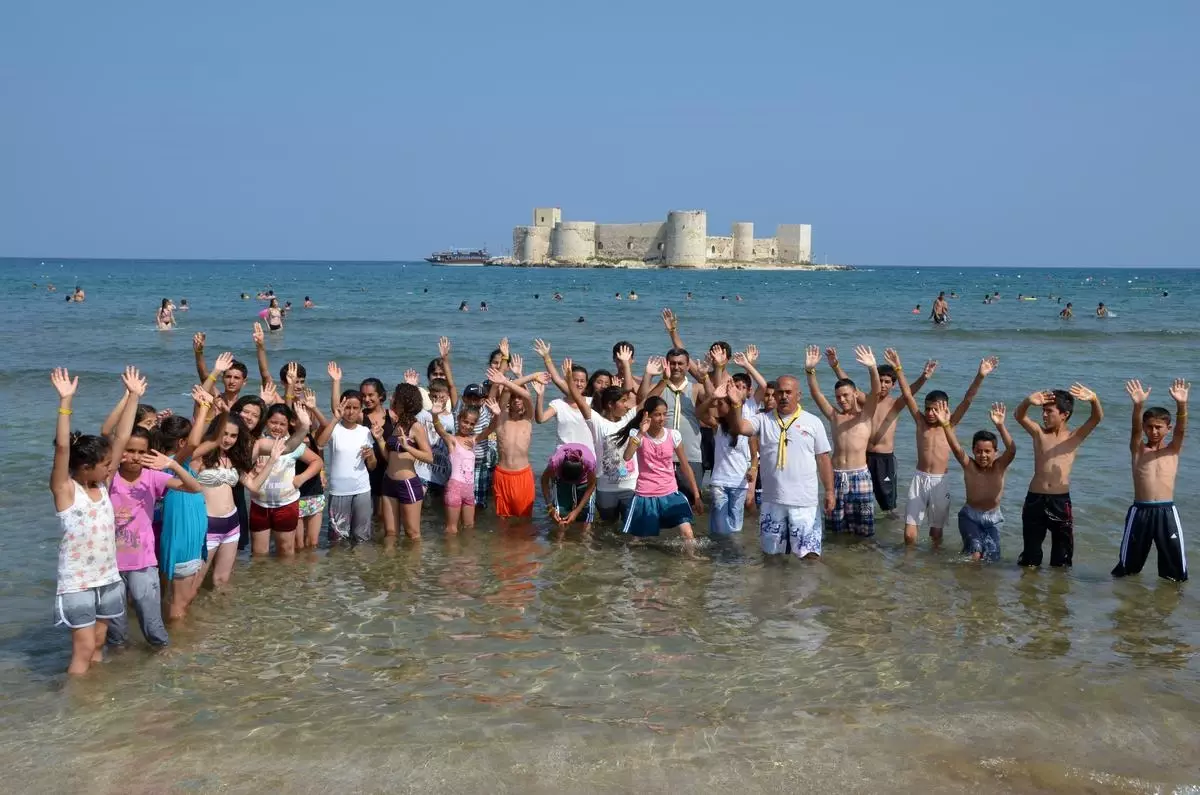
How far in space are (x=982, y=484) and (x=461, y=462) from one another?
434 cm

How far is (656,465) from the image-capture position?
8.17 m

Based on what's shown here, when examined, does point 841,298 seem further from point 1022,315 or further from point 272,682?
point 272,682

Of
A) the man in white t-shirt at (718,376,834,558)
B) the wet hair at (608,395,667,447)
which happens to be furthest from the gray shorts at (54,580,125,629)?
the man in white t-shirt at (718,376,834,558)

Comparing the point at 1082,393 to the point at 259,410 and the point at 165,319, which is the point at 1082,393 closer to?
the point at 259,410

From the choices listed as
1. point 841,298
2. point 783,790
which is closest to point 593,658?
point 783,790

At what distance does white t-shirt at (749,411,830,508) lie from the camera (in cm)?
766

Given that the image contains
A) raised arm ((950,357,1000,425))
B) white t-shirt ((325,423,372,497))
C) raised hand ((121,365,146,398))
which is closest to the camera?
raised hand ((121,365,146,398))

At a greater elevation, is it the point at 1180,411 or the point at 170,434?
the point at 1180,411

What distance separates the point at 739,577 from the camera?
25.8ft

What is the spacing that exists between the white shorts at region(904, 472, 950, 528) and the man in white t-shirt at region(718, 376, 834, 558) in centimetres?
106

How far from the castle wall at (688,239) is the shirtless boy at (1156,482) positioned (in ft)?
366

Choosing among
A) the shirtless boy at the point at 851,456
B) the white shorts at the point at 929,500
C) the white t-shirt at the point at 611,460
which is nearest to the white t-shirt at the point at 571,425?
the white t-shirt at the point at 611,460

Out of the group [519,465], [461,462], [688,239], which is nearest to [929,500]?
[519,465]

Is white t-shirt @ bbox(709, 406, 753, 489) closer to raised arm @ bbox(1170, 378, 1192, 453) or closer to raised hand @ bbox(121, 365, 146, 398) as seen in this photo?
raised arm @ bbox(1170, 378, 1192, 453)
